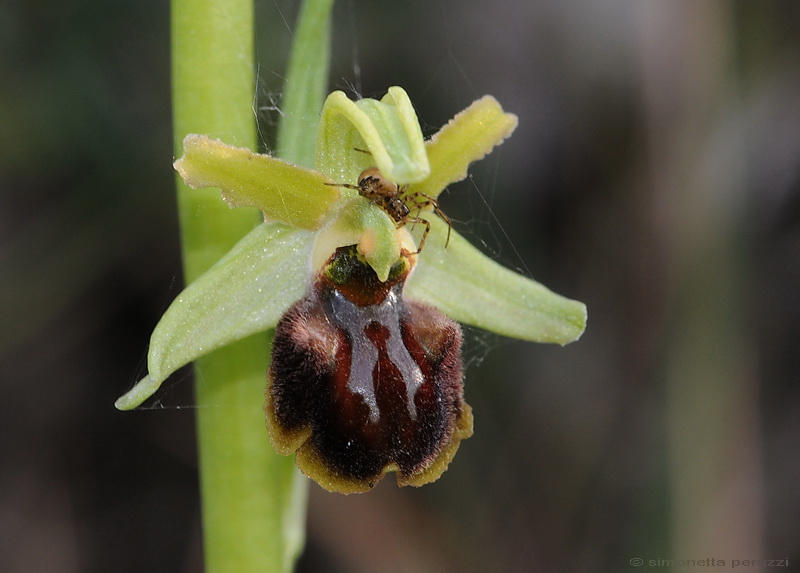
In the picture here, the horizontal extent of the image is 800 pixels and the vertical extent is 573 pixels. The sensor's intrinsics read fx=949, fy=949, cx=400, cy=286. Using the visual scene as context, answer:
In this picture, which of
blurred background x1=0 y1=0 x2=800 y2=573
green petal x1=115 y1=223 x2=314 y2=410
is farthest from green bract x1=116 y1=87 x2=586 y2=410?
blurred background x1=0 y1=0 x2=800 y2=573

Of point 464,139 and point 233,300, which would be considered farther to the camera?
point 464,139

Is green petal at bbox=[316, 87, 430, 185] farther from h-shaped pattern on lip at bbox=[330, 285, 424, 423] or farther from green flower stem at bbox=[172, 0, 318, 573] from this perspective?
h-shaped pattern on lip at bbox=[330, 285, 424, 423]

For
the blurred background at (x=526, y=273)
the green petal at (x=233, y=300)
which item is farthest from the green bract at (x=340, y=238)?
the blurred background at (x=526, y=273)

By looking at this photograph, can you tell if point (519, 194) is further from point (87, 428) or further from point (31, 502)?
point (31, 502)

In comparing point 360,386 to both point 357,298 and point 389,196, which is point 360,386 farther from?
point 389,196

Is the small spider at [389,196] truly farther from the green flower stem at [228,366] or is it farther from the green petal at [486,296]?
the green flower stem at [228,366]

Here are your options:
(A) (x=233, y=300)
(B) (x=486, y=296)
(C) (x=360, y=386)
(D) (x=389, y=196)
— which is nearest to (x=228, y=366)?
(A) (x=233, y=300)

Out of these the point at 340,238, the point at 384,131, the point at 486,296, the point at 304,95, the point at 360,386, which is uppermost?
the point at 304,95
